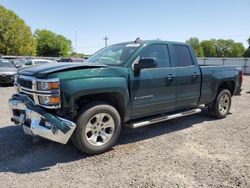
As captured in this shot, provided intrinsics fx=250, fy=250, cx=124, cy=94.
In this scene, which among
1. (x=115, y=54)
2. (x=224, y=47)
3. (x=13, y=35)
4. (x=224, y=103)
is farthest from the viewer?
(x=224, y=47)

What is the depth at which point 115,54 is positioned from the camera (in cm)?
507

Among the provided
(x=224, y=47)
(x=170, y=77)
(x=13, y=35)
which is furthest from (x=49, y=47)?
(x=170, y=77)

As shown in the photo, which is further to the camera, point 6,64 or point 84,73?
point 6,64

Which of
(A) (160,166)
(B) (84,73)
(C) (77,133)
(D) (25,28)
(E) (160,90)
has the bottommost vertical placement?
(A) (160,166)

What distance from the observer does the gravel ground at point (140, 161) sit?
3395 mm

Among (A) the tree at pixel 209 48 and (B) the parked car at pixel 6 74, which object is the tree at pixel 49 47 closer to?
(A) the tree at pixel 209 48

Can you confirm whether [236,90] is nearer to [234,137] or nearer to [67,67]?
[234,137]

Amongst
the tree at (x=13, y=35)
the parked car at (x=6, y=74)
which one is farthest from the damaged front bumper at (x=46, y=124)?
the tree at (x=13, y=35)

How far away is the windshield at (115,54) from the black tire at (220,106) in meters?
2.95

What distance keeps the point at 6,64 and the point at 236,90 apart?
12417 mm

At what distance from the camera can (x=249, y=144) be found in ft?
15.8

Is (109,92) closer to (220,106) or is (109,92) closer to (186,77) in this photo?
(186,77)

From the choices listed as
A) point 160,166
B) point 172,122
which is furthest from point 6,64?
point 160,166

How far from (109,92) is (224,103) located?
3994mm
